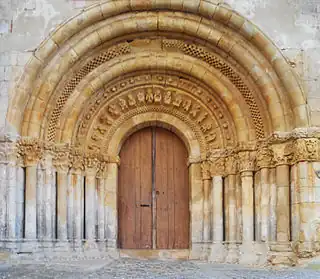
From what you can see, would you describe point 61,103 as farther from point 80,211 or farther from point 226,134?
point 226,134

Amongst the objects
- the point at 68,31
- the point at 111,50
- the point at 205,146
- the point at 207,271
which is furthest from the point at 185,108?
the point at 207,271

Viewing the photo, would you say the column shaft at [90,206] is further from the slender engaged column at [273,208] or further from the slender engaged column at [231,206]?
the slender engaged column at [273,208]

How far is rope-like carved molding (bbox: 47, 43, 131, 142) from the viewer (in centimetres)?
1191


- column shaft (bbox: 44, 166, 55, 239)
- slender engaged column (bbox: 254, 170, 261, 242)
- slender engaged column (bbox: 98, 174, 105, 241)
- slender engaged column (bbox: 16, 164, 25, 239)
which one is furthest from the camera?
slender engaged column (bbox: 98, 174, 105, 241)

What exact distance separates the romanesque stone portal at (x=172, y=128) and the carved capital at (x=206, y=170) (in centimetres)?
3

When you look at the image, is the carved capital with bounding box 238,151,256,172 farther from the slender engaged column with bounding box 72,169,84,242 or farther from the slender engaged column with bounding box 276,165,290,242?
the slender engaged column with bounding box 72,169,84,242

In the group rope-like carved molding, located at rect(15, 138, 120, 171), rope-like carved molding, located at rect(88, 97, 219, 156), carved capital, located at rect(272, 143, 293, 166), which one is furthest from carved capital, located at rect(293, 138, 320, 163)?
rope-like carved molding, located at rect(15, 138, 120, 171)

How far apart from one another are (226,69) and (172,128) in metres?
1.63

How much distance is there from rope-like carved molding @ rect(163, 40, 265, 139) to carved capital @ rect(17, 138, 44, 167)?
2880mm

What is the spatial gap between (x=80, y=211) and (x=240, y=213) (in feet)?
9.23

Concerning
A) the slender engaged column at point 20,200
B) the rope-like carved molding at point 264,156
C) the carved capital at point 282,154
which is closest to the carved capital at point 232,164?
the rope-like carved molding at point 264,156

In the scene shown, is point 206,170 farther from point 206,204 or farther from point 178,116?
point 178,116

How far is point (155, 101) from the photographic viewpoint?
1264 cm

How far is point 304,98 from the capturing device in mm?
11273
